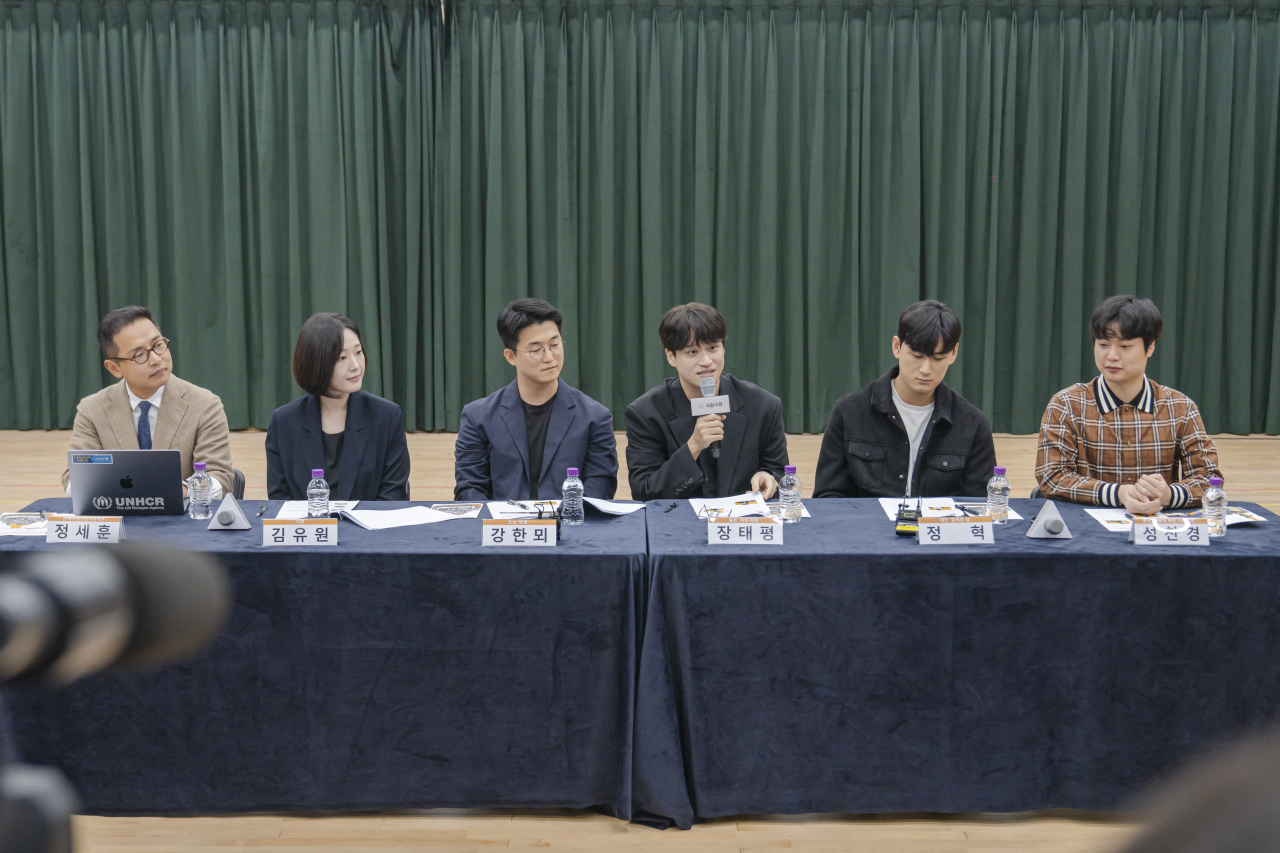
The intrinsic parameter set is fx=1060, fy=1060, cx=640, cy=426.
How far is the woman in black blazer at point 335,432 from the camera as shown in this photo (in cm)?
303

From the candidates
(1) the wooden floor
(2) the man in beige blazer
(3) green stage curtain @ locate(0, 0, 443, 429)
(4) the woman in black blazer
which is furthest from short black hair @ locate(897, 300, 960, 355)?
(3) green stage curtain @ locate(0, 0, 443, 429)

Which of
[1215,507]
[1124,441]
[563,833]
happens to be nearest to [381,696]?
[563,833]

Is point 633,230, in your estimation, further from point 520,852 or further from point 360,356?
point 520,852

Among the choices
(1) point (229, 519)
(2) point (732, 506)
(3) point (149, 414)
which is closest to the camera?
(1) point (229, 519)

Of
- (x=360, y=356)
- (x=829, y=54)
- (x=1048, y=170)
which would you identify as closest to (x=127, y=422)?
(x=360, y=356)

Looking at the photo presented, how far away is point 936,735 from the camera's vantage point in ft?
7.31

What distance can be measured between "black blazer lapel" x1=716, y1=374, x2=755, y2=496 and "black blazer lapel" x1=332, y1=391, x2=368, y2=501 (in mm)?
1019

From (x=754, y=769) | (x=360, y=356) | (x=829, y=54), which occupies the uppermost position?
(x=829, y=54)

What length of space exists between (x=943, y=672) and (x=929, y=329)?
3.29 ft

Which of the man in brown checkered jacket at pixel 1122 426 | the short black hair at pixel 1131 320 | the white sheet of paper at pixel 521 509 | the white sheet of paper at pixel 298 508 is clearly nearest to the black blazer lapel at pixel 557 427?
the white sheet of paper at pixel 521 509

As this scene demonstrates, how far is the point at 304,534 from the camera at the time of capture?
2.26 m

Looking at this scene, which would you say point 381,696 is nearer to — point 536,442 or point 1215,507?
point 536,442

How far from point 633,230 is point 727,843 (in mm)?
5149

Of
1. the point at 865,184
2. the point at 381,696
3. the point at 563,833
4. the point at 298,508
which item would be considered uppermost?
the point at 865,184
